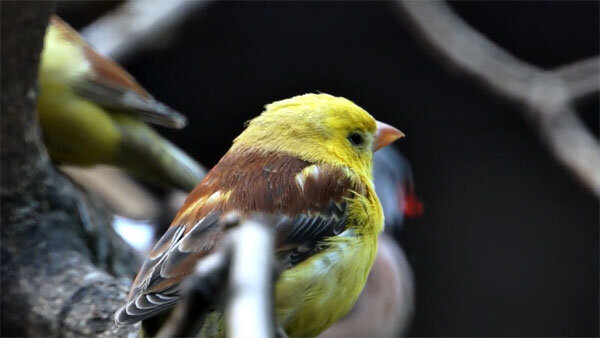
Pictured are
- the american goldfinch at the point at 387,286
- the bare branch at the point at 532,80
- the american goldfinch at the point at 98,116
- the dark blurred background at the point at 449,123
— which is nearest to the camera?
the american goldfinch at the point at 98,116

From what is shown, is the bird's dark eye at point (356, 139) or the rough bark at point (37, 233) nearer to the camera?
the rough bark at point (37, 233)

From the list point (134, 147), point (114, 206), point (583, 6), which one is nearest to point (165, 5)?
point (114, 206)

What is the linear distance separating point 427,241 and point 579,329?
122cm

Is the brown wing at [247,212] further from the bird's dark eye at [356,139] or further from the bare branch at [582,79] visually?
the bare branch at [582,79]

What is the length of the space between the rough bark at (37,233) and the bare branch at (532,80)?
2450 mm

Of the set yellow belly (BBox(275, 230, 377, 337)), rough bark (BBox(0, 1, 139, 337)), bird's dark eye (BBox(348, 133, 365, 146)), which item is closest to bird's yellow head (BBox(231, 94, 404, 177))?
bird's dark eye (BBox(348, 133, 365, 146))

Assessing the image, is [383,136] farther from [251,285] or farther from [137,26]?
[137,26]

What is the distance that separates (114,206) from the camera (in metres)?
5.74

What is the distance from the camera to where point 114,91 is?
4.39 m

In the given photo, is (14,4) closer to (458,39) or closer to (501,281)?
(458,39)

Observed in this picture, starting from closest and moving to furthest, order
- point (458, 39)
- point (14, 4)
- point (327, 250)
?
point (327, 250) → point (14, 4) → point (458, 39)

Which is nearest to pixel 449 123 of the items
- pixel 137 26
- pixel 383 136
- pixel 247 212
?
pixel 137 26

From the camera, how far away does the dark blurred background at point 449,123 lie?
23.7 ft

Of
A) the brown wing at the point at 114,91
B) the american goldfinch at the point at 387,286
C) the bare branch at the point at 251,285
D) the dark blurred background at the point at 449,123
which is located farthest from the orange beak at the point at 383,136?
the dark blurred background at the point at 449,123
